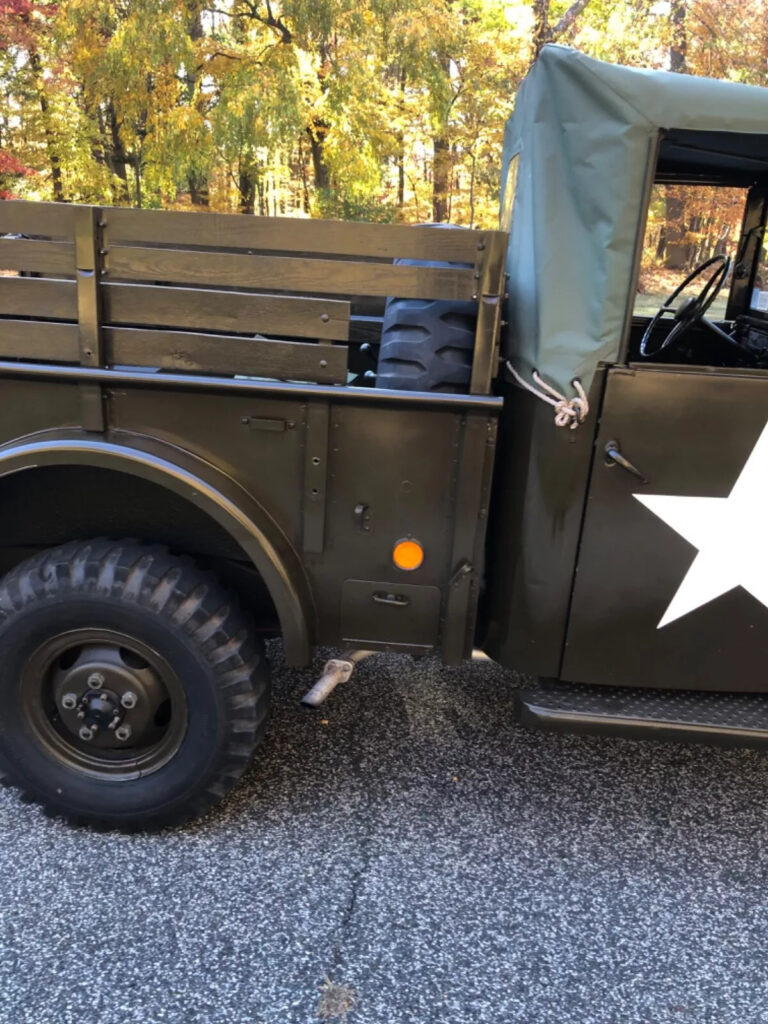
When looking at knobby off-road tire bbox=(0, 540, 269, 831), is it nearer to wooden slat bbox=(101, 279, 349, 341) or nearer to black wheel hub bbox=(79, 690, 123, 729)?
black wheel hub bbox=(79, 690, 123, 729)

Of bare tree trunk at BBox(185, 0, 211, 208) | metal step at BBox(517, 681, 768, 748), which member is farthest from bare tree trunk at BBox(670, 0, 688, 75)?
metal step at BBox(517, 681, 768, 748)

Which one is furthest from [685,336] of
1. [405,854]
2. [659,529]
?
[405,854]

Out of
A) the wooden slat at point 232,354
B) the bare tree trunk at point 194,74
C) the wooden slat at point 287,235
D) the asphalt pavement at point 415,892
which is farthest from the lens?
the bare tree trunk at point 194,74

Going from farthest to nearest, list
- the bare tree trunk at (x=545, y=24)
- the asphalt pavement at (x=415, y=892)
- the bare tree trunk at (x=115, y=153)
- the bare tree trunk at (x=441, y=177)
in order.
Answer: the bare tree trunk at (x=441, y=177) → the bare tree trunk at (x=115, y=153) → the bare tree trunk at (x=545, y=24) → the asphalt pavement at (x=415, y=892)

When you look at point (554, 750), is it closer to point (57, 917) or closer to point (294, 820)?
point (294, 820)

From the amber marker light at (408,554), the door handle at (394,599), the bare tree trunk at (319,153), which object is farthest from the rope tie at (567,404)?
the bare tree trunk at (319,153)

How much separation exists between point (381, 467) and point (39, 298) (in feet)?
3.31

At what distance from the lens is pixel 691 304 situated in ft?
9.70

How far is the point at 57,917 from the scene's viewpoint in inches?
83.2

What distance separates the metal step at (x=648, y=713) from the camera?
2211 millimetres

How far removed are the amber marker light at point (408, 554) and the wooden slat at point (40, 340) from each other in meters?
1.01

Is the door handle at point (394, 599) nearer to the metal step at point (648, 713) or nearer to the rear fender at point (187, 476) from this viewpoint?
the rear fender at point (187, 476)

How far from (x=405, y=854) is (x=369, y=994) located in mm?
481

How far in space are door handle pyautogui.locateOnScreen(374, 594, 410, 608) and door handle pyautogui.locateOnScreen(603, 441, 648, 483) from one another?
2.22 ft
